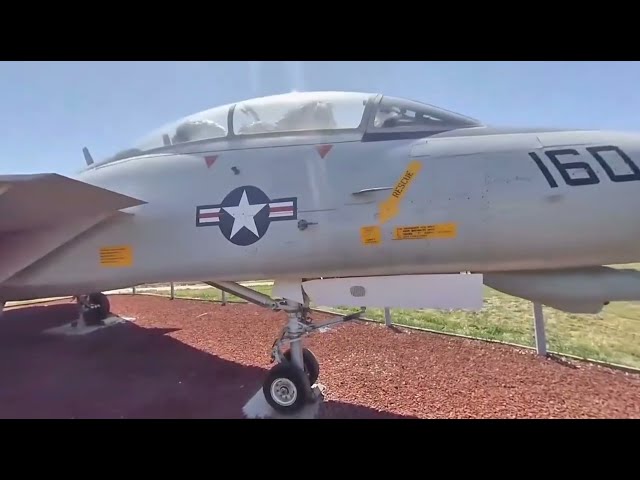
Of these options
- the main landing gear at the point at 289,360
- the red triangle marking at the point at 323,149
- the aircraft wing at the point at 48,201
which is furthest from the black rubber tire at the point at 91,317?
the red triangle marking at the point at 323,149

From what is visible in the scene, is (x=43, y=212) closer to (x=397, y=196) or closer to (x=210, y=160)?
(x=210, y=160)

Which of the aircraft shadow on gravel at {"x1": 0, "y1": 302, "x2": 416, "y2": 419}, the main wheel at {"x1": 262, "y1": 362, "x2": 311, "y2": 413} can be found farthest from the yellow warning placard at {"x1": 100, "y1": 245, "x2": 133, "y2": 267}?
the main wheel at {"x1": 262, "y1": 362, "x2": 311, "y2": 413}

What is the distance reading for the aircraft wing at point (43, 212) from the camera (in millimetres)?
3452

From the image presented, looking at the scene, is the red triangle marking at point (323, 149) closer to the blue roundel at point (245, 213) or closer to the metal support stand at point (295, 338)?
the blue roundel at point (245, 213)

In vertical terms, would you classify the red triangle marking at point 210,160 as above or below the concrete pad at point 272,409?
above

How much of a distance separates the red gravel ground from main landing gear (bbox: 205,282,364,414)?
1.27 ft

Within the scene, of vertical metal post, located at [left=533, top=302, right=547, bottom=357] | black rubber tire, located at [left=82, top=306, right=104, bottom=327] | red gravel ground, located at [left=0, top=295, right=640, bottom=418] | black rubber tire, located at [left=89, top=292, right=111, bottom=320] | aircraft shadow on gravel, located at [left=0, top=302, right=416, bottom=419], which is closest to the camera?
red gravel ground, located at [left=0, top=295, right=640, bottom=418]

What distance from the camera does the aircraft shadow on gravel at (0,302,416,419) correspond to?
13.0ft

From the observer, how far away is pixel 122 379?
4992mm

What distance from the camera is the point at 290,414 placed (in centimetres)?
354

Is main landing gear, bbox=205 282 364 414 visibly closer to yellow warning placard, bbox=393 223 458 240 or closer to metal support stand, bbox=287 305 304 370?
metal support stand, bbox=287 305 304 370

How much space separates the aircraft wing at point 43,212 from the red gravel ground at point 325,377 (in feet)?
5.93

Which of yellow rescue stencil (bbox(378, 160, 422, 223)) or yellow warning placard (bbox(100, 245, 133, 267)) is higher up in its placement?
yellow rescue stencil (bbox(378, 160, 422, 223))

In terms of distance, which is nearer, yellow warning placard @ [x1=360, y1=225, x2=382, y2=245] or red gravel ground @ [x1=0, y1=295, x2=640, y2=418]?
yellow warning placard @ [x1=360, y1=225, x2=382, y2=245]
